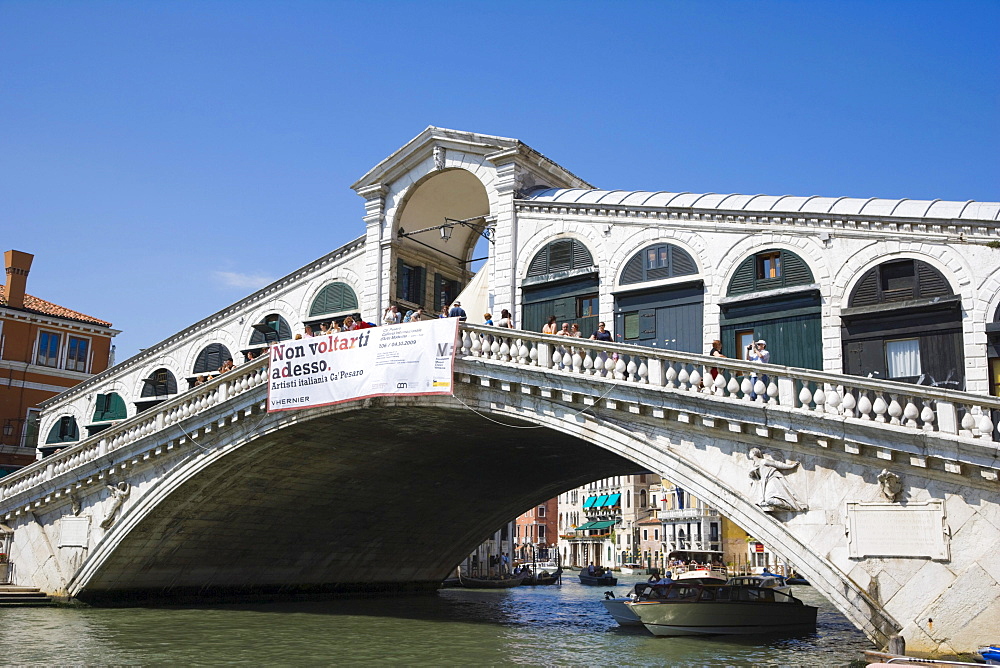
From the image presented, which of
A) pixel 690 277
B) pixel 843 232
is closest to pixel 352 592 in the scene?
pixel 690 277

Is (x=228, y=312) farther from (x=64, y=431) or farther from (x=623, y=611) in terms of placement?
(x=623, y=611)

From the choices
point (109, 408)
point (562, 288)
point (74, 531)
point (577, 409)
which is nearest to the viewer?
point (577, 409)

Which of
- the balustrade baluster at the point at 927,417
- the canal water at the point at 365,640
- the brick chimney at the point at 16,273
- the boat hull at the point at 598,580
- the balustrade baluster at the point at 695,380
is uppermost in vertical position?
the brick chimney at the point at 16,273

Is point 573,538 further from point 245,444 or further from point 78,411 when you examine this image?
point 245,444

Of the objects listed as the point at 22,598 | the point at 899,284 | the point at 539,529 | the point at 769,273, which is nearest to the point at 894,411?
the point at 899,284

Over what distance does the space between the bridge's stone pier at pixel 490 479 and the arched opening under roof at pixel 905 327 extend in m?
1.58

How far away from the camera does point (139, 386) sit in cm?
3303

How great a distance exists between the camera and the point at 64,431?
3472 cm

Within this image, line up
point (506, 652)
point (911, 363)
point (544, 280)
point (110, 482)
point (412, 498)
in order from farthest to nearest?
1. point (412, 498)
2. point (110, 482)
3. point (544, 280)
4. point (506, 652)
5. point (911, 363)

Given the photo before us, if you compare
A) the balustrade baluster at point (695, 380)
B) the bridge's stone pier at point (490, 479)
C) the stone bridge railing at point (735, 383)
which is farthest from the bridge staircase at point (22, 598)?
the balustrade baluster at point (695, 380)

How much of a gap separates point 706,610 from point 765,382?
7351mm

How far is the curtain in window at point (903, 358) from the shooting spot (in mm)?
18266

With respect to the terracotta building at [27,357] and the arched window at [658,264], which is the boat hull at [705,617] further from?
the terracotta building at [27,357]

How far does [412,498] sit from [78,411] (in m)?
13.0
